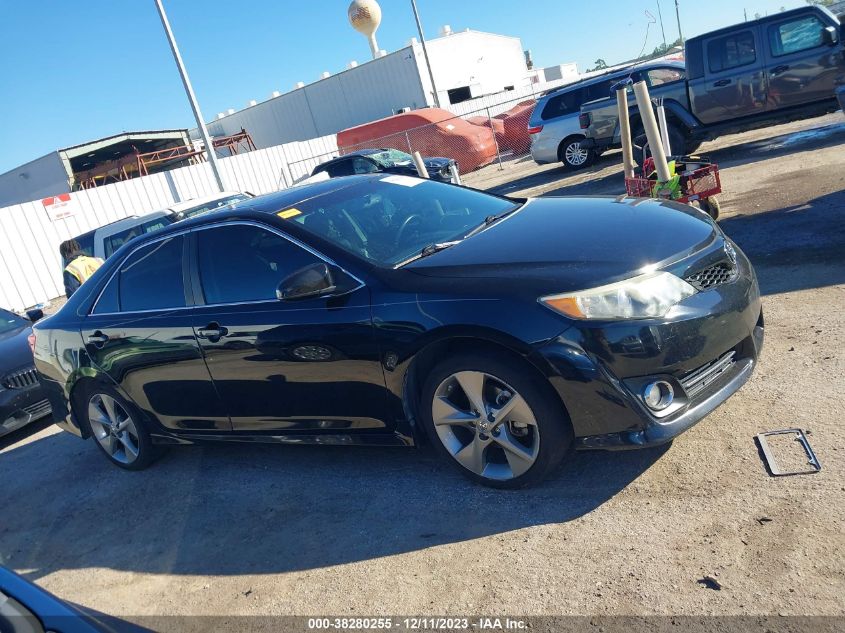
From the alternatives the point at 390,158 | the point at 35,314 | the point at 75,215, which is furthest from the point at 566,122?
the point at 75,215

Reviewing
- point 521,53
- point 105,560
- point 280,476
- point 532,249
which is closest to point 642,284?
point 532,249

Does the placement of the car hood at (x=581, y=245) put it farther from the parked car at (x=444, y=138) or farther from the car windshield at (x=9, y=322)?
the parked car at (x=444, y=138)

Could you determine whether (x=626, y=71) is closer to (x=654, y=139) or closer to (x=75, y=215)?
(x=654, y=139)

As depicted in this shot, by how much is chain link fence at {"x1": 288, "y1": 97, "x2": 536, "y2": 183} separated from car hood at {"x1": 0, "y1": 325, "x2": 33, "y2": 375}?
577 inches

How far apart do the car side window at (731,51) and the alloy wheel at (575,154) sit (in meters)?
3.44

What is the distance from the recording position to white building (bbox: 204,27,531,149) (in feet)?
120

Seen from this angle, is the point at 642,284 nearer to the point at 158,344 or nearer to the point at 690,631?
the point at 690,631

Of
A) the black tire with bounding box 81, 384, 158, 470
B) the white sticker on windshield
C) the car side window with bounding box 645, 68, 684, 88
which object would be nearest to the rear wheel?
the black tire with bounding box 81, 384, 158, 470

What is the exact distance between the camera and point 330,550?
337 cm

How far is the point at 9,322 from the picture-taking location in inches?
306

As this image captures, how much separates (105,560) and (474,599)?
7.66 feet

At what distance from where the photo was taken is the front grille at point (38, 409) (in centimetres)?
661

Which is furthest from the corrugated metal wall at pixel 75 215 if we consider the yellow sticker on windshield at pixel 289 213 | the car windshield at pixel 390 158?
the yellow sticker on windshield at pixel 289 213

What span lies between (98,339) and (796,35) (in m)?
10.9
